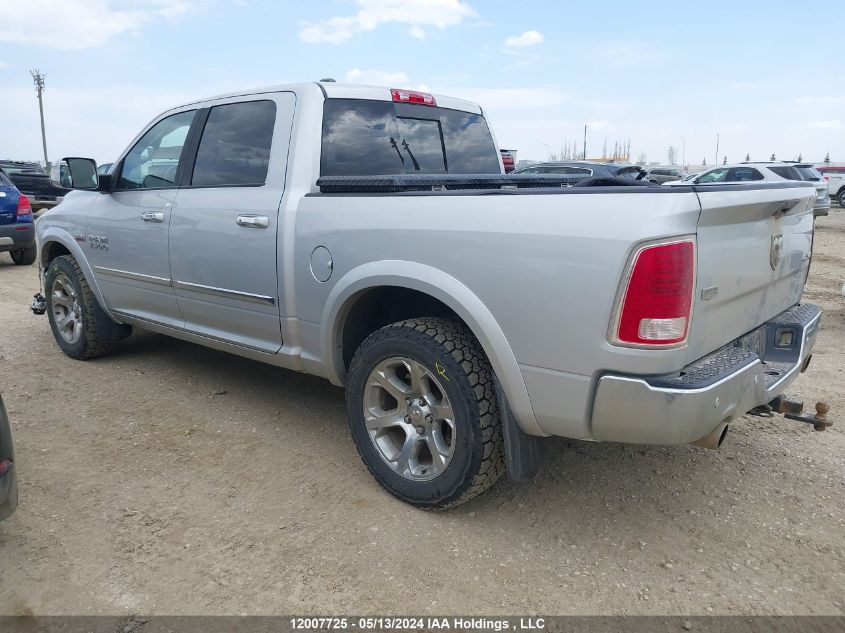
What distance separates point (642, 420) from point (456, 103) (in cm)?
273

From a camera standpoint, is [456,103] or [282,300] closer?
[282,300]

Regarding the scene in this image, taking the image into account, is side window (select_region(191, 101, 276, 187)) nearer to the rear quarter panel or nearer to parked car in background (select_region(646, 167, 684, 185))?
the rear quarter panel

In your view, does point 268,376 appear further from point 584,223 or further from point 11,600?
point 584,223

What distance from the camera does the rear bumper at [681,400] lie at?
2303 mm

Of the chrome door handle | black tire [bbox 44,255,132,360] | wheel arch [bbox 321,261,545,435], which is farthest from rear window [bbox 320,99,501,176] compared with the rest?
black tire [bbox 44,255,132,360]

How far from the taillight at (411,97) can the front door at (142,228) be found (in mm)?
1267

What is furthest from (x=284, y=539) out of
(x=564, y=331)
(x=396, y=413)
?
(x=564, y=331)

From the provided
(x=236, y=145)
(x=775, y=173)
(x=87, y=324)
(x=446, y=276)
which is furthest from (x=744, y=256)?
(x=775, y=173)

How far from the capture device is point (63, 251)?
18.0 ft

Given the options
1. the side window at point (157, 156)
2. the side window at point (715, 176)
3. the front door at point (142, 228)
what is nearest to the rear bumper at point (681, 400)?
the front door at point (142, 228)

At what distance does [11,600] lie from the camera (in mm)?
2465

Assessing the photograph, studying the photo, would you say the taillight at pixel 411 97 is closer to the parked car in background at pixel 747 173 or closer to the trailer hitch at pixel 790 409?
the trailer hitch at pixel 790 409

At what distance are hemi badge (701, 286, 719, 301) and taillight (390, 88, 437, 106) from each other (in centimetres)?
228

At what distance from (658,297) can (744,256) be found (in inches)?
22.6
